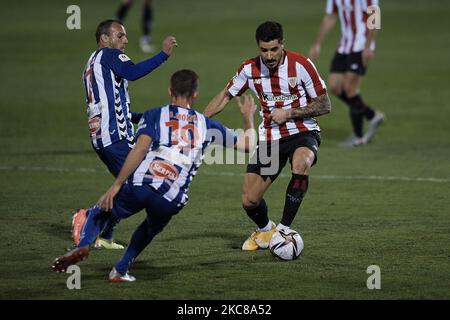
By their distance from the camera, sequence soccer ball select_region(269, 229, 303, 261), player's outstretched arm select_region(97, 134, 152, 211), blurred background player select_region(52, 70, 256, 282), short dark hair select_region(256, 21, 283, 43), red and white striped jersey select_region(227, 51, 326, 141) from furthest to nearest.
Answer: red and white striped jersey select_region(227, 51, 326, 141) < short dark hair select_region(256, 21, 283, 43) < soccer ball select_region(269, 229, 303, 261) < blurred background player select_region(52, 70, 256, 282) < player's outstretched arm select_region(97, 134, 152, 211)

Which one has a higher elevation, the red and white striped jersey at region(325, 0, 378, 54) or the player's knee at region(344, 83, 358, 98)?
the red and white striped jersey at region(325, 0, 378, 54)

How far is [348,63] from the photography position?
1711cm

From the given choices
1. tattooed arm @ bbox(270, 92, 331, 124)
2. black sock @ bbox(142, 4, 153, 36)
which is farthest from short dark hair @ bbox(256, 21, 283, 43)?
black sock @ bbox(142, 4, 153, 36)

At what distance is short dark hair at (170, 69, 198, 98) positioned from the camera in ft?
27.9

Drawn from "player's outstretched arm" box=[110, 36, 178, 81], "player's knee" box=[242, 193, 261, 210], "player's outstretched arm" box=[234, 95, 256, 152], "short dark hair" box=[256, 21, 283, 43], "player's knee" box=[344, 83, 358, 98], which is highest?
"player's knee" box=[344, 83, 358, 98]

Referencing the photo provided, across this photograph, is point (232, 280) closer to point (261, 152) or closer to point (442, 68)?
point (261, 152)

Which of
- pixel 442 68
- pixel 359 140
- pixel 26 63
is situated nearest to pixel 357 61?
pixel 359 140

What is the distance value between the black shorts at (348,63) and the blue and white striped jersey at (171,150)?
876 cm

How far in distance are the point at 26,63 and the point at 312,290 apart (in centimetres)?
1877

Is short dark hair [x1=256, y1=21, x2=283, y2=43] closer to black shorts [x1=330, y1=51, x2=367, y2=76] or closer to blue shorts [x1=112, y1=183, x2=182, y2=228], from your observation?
blue shorts [x1=112, y1=183, x2=182, y2=228]

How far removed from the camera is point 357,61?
17047mm

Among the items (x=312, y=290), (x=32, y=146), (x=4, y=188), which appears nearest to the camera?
(x=312, y=290)

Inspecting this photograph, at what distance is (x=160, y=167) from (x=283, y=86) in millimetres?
2239
